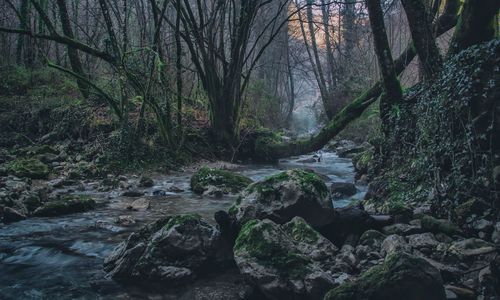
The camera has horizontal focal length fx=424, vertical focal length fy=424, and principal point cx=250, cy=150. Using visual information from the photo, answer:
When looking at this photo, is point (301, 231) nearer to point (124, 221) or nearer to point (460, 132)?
point (460, 132)

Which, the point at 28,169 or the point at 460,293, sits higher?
the point at 28,169

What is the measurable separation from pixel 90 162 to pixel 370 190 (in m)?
6.09

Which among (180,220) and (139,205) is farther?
(139,205)

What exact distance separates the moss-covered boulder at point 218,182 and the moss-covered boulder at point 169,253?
3395mm

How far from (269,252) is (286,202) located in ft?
3.82

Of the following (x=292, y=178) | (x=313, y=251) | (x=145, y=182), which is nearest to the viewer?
(x=313, y=251)

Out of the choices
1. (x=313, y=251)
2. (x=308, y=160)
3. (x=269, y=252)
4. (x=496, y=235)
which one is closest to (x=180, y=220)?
(x=269, y=252)

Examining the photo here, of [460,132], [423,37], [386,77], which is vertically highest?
[423,37]

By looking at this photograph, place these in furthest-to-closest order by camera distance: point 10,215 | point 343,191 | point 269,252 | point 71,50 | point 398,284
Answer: point 71,50, point 343,191, point 10,215, point 269,252, point 398,284

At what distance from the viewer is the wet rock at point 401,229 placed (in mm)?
4184

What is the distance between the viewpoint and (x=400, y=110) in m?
6.46

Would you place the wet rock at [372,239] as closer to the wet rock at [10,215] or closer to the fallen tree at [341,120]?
the fallen tree at [341,120]

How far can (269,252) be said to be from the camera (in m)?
3.41

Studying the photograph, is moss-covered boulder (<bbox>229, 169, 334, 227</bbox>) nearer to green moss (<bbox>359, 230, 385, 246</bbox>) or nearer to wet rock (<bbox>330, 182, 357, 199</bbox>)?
green moss (<bbox>359, 230, 385, 246</bbox>)
